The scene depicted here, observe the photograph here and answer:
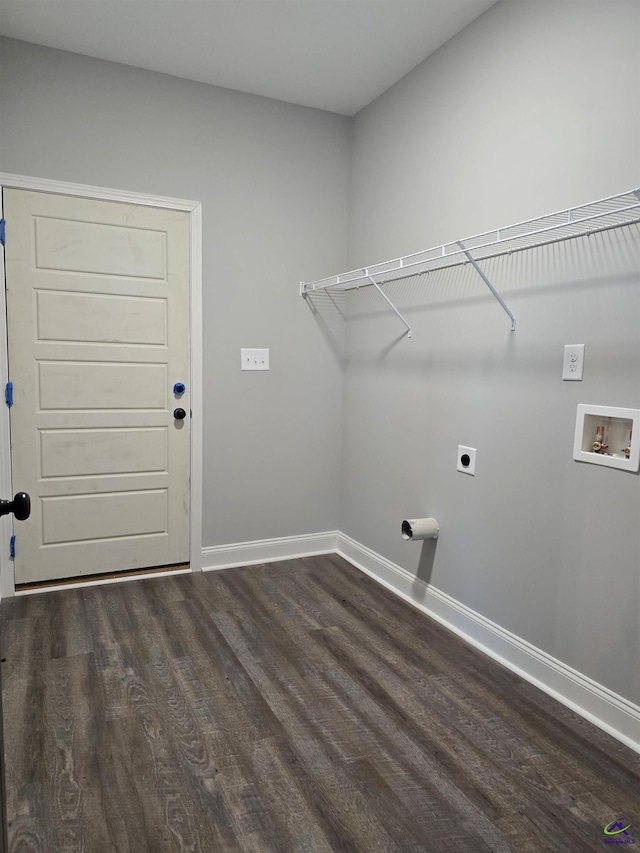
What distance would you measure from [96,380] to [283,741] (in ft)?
6.30

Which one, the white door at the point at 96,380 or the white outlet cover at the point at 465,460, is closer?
the white outlet cover at the point at 465,460

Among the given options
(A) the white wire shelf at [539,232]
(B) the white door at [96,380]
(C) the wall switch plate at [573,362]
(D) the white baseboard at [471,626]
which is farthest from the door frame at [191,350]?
(C) the wall switch plate at [573,362]

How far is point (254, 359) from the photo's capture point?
3256 mm

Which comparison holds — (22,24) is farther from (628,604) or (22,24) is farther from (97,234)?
(628,604)

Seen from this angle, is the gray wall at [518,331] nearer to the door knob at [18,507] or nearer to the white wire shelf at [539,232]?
the white wire shelf at [539,232]

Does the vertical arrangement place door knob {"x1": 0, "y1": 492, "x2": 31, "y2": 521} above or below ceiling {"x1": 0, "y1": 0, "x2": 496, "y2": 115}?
below

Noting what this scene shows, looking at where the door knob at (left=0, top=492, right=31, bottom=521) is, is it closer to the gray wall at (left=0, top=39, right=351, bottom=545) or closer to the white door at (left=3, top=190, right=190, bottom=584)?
the white door at (left=3, top=190, right=190, bottom=584)

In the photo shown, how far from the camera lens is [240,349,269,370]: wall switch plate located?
10.6 feet

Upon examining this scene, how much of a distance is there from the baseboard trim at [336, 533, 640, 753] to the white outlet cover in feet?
1.94

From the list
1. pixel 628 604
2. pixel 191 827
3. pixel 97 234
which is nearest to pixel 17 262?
pixel 97 234

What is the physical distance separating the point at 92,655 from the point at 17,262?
1791 millimetres

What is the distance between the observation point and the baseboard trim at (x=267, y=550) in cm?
326

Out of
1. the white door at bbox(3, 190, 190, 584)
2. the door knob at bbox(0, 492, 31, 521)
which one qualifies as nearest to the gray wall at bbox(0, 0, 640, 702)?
the white door at bbox(3, 190, 190, 584)

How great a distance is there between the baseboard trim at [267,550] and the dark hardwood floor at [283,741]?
57cm
